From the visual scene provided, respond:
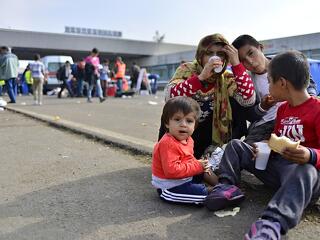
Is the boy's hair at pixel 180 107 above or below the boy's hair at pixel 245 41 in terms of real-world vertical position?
below

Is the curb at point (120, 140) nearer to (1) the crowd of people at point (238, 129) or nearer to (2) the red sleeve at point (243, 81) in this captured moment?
(1) the crowd of people at point (238, 129)

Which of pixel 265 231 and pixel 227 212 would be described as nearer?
pixel 265 231

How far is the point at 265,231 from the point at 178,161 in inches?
37.6

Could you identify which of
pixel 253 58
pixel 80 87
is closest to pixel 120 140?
pixel 253 58

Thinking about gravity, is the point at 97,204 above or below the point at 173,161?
below

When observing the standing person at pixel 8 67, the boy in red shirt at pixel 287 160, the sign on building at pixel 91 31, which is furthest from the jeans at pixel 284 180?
the sign on building at pixel 91 31

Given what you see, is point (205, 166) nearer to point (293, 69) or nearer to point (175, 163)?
point (175, 163)

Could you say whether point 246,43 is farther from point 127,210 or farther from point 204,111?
point 127,210

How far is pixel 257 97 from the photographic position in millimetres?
3600

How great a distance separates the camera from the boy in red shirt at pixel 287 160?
2.21 meters

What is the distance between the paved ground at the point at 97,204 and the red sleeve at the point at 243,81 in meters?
0.71

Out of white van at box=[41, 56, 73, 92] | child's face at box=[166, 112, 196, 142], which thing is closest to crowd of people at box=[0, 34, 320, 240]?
child's face at box=[166, 112, 196, 142]

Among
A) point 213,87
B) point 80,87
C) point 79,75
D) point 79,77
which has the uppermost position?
point 213,87

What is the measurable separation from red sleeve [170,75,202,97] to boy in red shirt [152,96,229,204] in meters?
0.42
